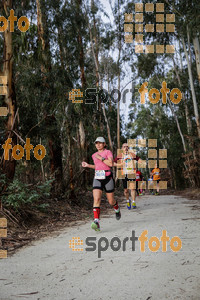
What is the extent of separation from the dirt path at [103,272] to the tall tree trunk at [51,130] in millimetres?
4998

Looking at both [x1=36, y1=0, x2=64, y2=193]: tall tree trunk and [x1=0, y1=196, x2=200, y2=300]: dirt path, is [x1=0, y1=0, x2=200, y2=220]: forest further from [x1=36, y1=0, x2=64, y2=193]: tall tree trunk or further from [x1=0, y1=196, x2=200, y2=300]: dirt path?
[x1=0, y1=196, x2=200, y2=300]: dirt path

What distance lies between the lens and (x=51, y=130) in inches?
388

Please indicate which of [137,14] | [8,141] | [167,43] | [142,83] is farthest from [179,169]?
[8,141]

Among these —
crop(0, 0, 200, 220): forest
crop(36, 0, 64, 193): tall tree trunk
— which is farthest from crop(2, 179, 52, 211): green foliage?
crop(36, 0, 64, 193): tall tree trunk

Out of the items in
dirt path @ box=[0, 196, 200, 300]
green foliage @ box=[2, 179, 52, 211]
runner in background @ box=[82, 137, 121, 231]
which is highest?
runner in background @ box=[82, 137, 121, 231]

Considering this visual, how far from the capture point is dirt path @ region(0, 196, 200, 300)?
9.80ft

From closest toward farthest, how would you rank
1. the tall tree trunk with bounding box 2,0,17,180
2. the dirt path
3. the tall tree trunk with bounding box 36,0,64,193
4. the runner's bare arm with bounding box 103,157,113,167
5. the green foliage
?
the dirt path, the runner's bare arm with bounding box 103,157,113,167, the green foliage, the tall tree trunk with bounding box 2,0,17,180, the tall tree trunk with bounding box 36,0,64,193

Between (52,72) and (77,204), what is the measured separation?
13.2 ft

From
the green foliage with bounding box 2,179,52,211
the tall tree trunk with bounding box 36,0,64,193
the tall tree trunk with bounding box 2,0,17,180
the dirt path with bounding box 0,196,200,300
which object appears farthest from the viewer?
the tall tree trunk with bounding box 36,0,64,193

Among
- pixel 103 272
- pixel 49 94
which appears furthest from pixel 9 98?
pixel 103 272

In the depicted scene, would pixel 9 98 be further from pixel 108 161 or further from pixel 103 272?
pixel 103 272

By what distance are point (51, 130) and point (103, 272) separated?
22.1ft

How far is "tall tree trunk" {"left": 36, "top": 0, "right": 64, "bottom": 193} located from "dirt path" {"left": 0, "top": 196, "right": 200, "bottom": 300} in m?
5.00

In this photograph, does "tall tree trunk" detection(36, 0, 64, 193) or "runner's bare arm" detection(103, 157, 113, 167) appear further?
"tall tree trunk" detection(36, 0, 64, 193)
